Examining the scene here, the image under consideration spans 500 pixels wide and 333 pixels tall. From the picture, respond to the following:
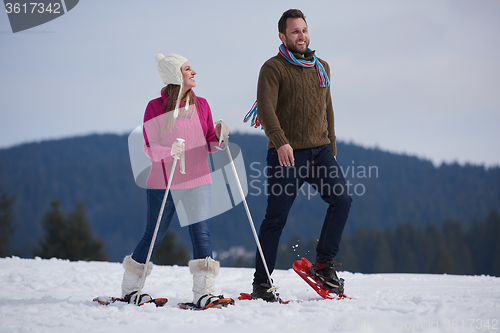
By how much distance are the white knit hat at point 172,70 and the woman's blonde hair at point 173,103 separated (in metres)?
0.03

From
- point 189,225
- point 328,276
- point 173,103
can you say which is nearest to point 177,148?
point 173,103

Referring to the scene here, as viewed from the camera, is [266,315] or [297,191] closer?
[266,315]

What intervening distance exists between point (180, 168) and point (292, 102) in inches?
Result: 39.3

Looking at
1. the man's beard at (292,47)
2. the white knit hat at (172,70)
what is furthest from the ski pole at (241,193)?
the man's beard at (292,47)

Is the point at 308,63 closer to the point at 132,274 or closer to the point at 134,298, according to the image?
the point at 132,274

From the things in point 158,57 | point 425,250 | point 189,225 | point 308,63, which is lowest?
point 425,250

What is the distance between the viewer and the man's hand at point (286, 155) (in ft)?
10.9

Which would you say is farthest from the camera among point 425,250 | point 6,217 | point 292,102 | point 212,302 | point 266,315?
point 425,250

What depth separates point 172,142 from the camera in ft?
11.3

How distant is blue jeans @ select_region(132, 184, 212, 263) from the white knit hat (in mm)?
599

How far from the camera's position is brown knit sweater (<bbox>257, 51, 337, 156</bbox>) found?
3504 mm

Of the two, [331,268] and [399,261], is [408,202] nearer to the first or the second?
[399,261]

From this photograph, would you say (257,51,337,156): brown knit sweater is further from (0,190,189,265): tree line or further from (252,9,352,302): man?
(0,190,189,265): tree line

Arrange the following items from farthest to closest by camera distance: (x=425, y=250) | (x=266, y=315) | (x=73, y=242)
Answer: (x=425, y=250)
(x=73, y=242)
(x=266, y=315)
